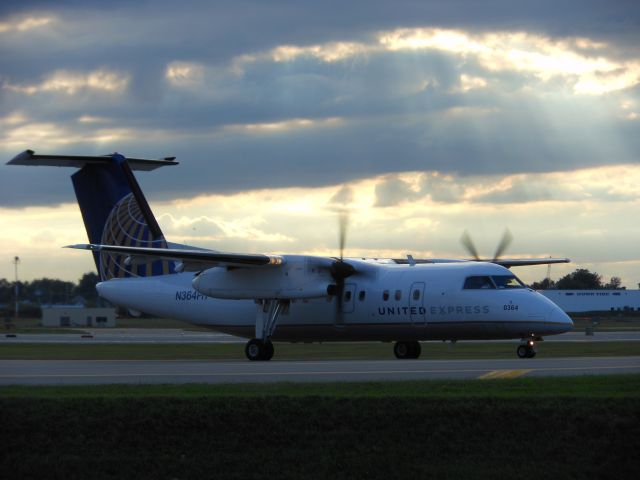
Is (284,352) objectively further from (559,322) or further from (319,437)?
(319,437)

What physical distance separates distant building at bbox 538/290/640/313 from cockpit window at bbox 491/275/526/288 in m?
87.6

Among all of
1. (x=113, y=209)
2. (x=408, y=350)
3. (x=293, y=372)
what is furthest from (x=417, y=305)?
(x=113, y=209)

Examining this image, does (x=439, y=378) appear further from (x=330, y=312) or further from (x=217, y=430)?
(x=330, y=312)

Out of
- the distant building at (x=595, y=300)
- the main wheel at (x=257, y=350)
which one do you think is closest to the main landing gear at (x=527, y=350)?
the main wheel at (x=257, y=350)

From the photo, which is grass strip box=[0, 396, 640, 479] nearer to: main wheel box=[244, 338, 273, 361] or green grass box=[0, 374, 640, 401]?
green grass box=[0, 374, 640, 401]

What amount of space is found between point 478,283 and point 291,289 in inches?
260

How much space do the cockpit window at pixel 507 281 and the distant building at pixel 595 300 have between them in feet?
287

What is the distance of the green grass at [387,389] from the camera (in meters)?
18.8

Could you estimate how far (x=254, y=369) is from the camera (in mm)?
27188

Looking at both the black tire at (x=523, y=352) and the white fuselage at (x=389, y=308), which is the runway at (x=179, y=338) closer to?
the white fuselage at (x=389, y=308)

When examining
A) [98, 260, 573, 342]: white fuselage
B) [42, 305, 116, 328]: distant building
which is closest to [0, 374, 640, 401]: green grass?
[98, 260, 573, 342]: white fuselage

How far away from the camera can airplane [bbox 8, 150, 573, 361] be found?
113ft

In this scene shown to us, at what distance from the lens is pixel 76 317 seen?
404ft

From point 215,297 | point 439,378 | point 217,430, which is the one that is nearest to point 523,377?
point 439,378
